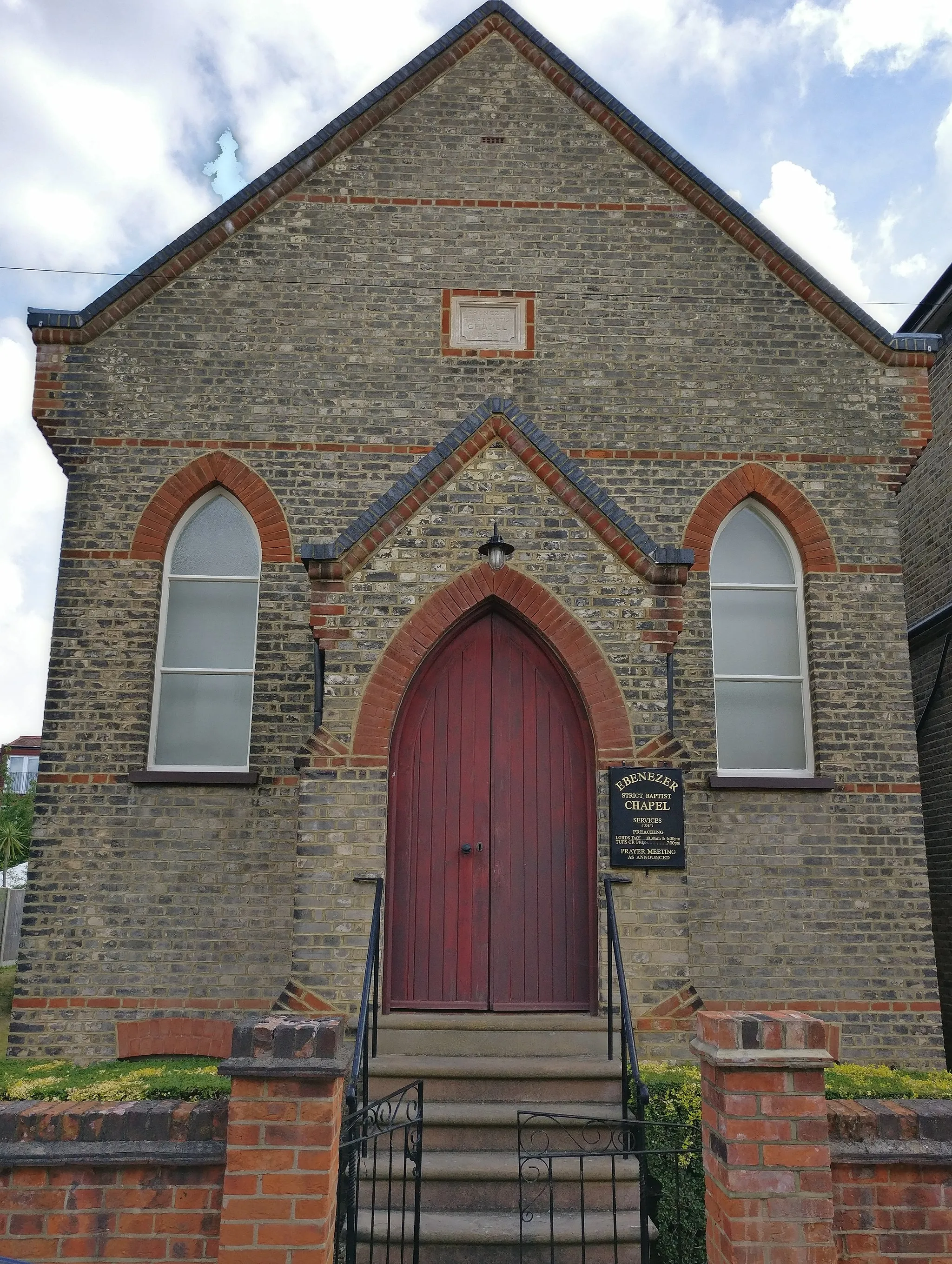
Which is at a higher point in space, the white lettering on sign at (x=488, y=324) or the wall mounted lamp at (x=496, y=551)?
the white lettering on sign at (x=488, y=324)

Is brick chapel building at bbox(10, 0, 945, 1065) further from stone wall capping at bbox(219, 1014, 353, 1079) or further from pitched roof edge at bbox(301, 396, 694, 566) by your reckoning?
stone wall capping at bbox(219, 1014, 353, 1079)

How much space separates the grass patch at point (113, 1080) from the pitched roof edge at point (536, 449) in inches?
138

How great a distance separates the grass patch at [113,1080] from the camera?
5.65 metres

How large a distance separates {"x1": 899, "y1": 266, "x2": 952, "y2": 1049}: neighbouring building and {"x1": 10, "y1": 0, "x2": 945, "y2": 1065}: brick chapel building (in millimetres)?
2070

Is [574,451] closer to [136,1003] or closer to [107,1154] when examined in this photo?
[136,1003]

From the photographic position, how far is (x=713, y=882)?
850 centimetres

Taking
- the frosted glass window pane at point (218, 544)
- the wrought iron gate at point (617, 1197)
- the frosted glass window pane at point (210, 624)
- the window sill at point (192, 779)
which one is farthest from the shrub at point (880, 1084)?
the frosted glass window pane at point (218, 544)

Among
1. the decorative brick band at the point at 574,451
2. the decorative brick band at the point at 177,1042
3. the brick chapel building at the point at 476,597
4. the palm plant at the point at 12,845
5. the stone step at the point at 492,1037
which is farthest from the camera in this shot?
the palm plant at the point at 12,845

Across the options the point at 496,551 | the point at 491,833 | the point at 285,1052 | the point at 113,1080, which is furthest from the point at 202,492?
the point at 285,1052

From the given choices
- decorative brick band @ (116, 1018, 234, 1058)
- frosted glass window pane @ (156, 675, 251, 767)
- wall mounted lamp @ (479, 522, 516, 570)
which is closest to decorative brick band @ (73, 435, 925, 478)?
wall mounted lamp @ (479, 522, 516, 570)

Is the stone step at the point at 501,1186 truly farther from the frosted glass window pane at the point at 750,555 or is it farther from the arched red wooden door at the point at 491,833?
the frosted glass window pane at the point at 750,555

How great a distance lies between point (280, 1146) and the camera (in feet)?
12.7

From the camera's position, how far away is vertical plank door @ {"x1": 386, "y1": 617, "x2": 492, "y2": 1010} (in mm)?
7582

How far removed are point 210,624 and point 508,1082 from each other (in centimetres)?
476
